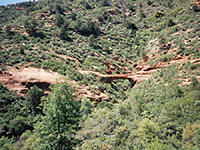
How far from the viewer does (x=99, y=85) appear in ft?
89.1

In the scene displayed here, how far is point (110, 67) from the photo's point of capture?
3509 centimetres

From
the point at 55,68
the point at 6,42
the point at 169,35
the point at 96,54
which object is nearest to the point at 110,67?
the point at 96,54

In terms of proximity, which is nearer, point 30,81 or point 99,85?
point 30,81

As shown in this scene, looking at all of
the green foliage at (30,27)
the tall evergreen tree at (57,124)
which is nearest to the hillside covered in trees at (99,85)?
the tall evergreen tree at (57,124)

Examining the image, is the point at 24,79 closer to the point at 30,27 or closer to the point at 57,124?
the point at 57,124

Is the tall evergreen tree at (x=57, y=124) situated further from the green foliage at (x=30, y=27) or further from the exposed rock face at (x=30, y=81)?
the green foliage at (x=30, y=27)

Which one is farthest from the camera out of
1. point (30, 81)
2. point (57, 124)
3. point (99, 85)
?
point (99, 85)

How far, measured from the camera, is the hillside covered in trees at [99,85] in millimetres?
10094

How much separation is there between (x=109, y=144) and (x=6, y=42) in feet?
127

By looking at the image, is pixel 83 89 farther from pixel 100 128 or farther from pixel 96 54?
pixel 96 54

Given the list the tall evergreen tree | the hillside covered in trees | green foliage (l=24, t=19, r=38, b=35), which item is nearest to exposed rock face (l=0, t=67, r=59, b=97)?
the hillside covered in trees

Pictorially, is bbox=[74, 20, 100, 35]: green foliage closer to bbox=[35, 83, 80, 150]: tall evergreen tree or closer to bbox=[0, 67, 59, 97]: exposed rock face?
bbox=[0, 67, 59, 97]: exposed rock face

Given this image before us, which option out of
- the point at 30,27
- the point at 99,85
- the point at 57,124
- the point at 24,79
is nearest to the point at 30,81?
the point at 24,79

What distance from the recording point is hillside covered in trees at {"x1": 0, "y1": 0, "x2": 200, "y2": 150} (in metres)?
10.1
